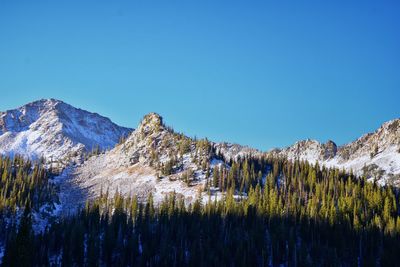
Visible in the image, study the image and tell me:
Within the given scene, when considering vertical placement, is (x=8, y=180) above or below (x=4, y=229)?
above

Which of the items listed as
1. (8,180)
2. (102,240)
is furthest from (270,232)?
(8,180)

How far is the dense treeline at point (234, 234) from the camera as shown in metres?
132

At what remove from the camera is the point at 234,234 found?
142m

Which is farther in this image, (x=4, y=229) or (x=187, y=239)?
(x=4, y=229)

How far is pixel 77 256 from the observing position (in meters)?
135

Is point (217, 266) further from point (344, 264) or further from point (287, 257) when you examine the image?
point (344, 264)

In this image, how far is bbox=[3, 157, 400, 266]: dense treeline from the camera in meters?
132

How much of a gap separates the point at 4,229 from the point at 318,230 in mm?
102784

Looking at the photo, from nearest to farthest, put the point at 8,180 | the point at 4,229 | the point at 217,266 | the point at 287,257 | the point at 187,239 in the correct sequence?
the point at 217,266, the point at 287,257, the point at 187,239, the point at 4,229, the point at 8,180

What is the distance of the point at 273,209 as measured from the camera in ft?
517

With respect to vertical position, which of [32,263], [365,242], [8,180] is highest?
[8,180]

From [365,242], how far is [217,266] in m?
50.1

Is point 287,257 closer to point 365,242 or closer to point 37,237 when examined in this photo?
point 365,242

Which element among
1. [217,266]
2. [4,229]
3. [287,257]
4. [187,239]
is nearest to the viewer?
[217,266]
